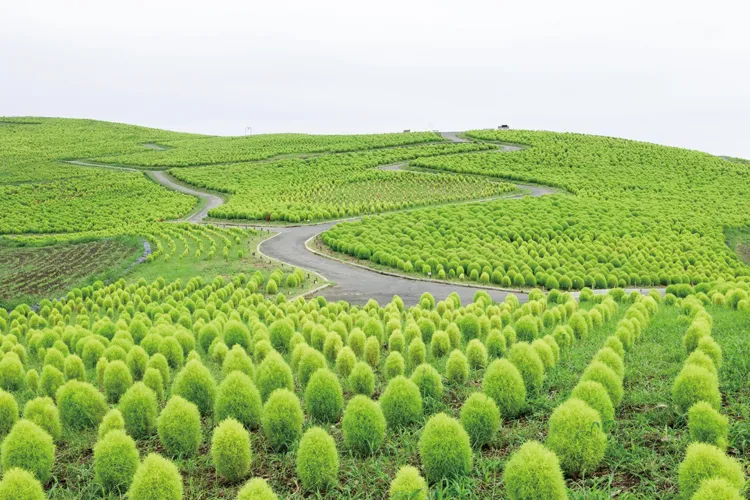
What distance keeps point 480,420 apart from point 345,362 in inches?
127

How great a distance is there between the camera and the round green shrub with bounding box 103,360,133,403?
28.2 feet

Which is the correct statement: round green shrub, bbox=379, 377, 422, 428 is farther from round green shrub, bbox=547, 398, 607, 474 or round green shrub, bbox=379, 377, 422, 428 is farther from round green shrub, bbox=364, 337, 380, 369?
round green shrub, bbox=364, 337, 380, 369

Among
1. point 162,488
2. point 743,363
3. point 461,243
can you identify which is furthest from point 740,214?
point 162,488

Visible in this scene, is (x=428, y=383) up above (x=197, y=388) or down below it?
above

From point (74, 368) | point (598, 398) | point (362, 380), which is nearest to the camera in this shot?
point (598, 398)

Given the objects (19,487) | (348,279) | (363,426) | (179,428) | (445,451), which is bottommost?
(348,279)

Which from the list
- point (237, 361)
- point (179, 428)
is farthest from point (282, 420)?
point (237, 361)

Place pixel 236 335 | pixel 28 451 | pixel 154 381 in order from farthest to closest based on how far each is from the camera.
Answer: pixel 236 335, pixel 154 381, pixel 28 451

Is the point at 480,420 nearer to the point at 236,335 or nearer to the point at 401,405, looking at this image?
the point at 401,405

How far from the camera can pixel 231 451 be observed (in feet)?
18.5

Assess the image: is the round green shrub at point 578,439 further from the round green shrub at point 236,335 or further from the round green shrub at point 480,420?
the round green shrub at point 236,335

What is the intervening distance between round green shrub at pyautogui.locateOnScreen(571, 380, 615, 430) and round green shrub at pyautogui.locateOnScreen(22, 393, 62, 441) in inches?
245

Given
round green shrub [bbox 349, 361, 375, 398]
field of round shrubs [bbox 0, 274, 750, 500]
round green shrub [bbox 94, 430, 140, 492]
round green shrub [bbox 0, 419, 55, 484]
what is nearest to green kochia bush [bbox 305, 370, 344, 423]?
field of round shrubs [bbox 0, 274, 750, 500]

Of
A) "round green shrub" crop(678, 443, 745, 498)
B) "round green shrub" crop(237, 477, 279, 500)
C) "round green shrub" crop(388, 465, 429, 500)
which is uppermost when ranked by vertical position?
Answer: "round green shrub" crop(678, 443, 745, 498)
